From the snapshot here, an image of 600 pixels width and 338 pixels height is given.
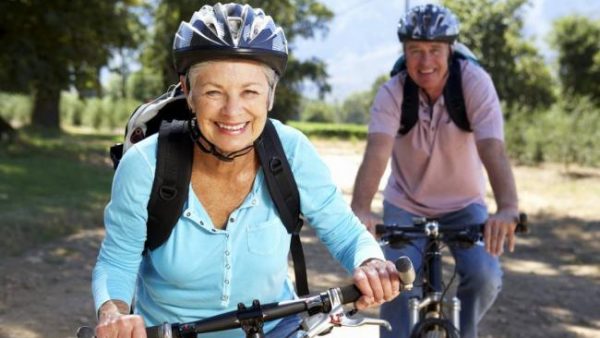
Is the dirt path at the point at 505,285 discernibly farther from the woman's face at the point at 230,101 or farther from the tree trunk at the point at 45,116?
the tree trunk at the point at 45,116

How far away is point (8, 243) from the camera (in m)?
9.23

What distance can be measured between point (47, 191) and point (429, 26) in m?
10.9

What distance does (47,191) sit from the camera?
45.8 ft

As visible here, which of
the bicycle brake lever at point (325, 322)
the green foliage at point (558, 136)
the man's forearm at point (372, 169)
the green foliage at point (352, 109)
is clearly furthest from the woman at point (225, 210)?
the green foliage at point (352, 109)

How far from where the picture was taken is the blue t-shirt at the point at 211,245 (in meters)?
2.52

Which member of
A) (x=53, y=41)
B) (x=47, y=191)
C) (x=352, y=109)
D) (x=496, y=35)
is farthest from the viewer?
(x=352, y=109)

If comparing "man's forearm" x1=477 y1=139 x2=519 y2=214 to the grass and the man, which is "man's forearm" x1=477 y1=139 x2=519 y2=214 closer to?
the man

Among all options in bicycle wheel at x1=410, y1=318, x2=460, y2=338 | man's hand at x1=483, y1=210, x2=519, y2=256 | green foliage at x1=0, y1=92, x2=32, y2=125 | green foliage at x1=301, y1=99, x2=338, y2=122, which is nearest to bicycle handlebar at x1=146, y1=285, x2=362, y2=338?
bicycle wheel at x1=410, y1=318, x2=460, y2=338

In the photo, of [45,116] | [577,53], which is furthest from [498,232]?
[577,53]

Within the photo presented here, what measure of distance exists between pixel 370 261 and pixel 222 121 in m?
0.61

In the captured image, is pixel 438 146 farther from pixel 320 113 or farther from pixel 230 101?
pixel 320 113

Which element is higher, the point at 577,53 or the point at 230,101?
the point at 577,53

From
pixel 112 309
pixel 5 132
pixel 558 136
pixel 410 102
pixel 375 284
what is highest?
pixel 410 102

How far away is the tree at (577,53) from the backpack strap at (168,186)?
39.9 meters
